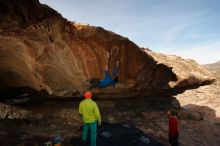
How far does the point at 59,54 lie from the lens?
35.6 ft

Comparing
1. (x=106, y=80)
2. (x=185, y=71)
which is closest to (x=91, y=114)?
(x=106, y=80)

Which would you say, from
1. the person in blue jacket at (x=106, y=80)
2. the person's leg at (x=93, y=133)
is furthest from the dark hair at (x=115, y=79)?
the person's leg at (x=93, y=133)

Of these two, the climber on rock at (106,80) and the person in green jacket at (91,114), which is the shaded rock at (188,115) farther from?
the person in green jacket at (91,114)

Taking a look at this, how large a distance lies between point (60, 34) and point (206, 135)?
28.1 ft

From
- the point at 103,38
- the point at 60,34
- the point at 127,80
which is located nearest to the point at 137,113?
the point at 127,80

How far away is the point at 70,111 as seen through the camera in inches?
511

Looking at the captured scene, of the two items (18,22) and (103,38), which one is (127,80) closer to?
(103,38)

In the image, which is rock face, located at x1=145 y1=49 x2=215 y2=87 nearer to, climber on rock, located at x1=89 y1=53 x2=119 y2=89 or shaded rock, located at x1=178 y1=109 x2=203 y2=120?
shaded rock, located at x1=178 y1=109 x2=203 y2=120

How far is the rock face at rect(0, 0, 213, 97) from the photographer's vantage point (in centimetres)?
922

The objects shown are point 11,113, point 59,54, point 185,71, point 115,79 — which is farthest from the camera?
point 185,71

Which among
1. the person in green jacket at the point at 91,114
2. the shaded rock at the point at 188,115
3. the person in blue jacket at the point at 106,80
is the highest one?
the person in blue jacket at the point at 106,80

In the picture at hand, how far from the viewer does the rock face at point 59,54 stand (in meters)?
9.22

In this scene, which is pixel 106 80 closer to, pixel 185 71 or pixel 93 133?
pixel 93 133

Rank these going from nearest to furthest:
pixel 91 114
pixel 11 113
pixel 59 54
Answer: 1. pixel 91 114
2. pixel 59 54
3. pixel 11 113
